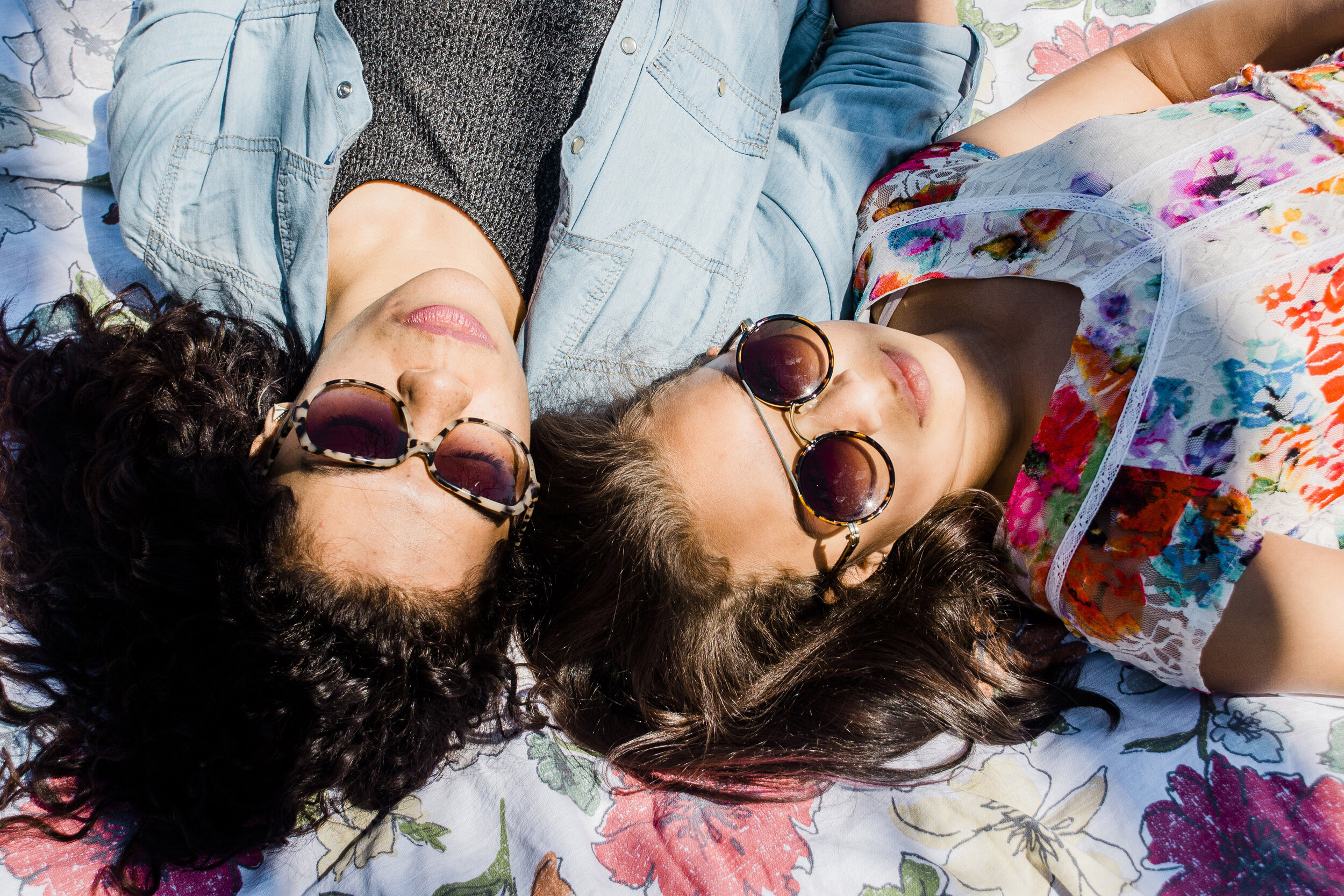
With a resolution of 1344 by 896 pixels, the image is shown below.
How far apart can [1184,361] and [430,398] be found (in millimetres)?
1485

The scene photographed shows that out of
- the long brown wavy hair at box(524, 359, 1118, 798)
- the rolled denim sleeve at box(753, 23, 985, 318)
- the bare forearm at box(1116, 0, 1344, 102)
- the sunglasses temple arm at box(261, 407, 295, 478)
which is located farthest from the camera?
the rolled denim sleeve at box(753, 23, 985, 318)

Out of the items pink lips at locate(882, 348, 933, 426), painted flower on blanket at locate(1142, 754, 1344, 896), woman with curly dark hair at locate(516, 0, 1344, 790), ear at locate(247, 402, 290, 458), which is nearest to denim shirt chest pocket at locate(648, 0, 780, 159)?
woman with curly dark hair at locate(516, 0, 1344, 790)

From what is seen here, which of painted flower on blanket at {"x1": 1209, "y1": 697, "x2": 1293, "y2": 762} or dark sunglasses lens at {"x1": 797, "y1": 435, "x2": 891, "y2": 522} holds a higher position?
dark sunglasses lens at {"x1": 797, "y1": 435, "x2": 891, "y2": 522}

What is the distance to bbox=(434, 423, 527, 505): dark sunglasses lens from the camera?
55.7 inches

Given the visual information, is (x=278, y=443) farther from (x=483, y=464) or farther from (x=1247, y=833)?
(x=1247, y=833)

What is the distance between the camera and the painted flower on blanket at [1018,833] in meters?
1.41

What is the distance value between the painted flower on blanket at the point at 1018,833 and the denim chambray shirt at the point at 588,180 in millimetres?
1166

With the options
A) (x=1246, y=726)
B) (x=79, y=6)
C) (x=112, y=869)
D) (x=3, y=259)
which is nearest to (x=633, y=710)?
(x=112, y=869)

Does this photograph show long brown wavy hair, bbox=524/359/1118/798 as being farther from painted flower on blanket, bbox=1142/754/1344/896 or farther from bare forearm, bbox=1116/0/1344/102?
bare forearm, bbox=1116/0/1344/102

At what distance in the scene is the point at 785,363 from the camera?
1.55 m

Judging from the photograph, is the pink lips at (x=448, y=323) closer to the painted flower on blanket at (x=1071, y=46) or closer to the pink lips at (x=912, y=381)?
the pink lips at (x=912, y=381)

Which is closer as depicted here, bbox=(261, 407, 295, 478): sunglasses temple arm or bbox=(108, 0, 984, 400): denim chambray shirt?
bbox=(261, 407, 295, 478): sunglasses temple arm

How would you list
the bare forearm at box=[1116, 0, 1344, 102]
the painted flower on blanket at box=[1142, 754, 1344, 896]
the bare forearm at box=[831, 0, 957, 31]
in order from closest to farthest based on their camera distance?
1. the painted flower on blanket at box=[1142, 754, 1344, 896]
2. the bare forearm at box=[1116, 0, 1344, 102]
3. the bare forearm at box=[831, 0, 957, 31]

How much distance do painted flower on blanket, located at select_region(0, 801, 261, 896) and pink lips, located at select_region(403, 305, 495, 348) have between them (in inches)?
42.5
